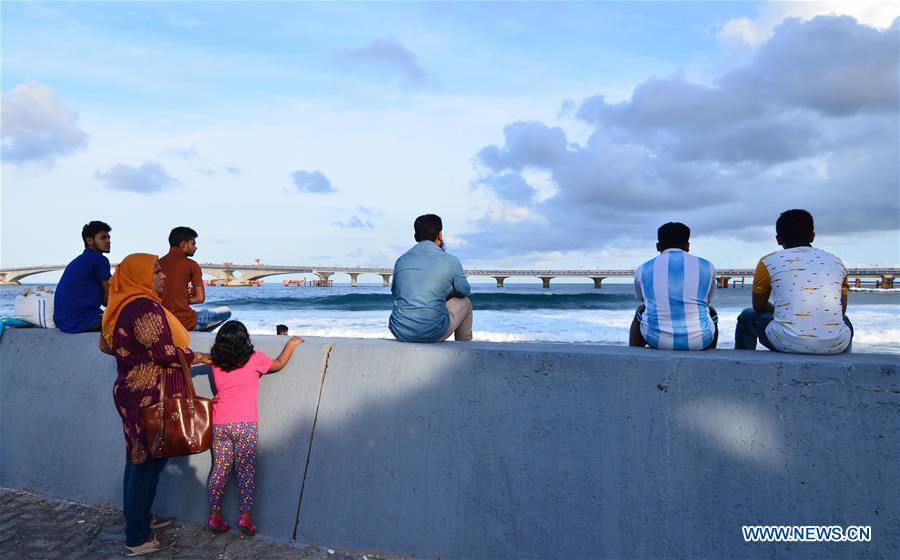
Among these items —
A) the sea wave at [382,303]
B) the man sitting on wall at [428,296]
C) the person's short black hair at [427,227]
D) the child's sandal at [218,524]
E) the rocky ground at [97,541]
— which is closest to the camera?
the rocky ground at [97,541]

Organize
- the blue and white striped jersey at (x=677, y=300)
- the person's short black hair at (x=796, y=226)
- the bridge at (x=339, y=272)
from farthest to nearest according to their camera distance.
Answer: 1. the bridge at (x=339, y=272)
2. the person's short black hair at (x=796, y=226)
3. the blue and white striped jersey at (x=677, y=300)

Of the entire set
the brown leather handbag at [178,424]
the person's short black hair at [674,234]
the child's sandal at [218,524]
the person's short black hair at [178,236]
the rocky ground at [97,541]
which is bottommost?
the rocky ground at [97,541]

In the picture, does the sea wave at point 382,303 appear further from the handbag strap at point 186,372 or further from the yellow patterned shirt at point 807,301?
the handbag strap at point 186,372

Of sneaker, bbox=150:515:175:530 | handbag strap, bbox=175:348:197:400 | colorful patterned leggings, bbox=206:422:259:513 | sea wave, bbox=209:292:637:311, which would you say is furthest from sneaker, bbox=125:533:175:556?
sea wave, bbox=209:292:637:311

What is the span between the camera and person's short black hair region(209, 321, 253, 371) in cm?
341

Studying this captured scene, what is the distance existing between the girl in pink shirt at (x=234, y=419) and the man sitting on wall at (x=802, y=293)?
3.21m

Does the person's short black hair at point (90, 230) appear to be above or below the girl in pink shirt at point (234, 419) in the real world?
above

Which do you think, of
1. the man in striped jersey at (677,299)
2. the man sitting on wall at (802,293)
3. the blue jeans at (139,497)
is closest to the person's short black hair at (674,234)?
the man in striped jersey at (677,299)

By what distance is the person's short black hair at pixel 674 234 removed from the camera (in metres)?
3.96

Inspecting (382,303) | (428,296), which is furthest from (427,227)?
(382,303)

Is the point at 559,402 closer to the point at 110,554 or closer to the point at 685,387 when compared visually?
the point at 685,387

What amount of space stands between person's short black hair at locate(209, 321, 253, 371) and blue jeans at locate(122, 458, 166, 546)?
2.44ft

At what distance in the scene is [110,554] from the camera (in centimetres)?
331

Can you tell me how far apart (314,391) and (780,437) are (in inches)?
101
